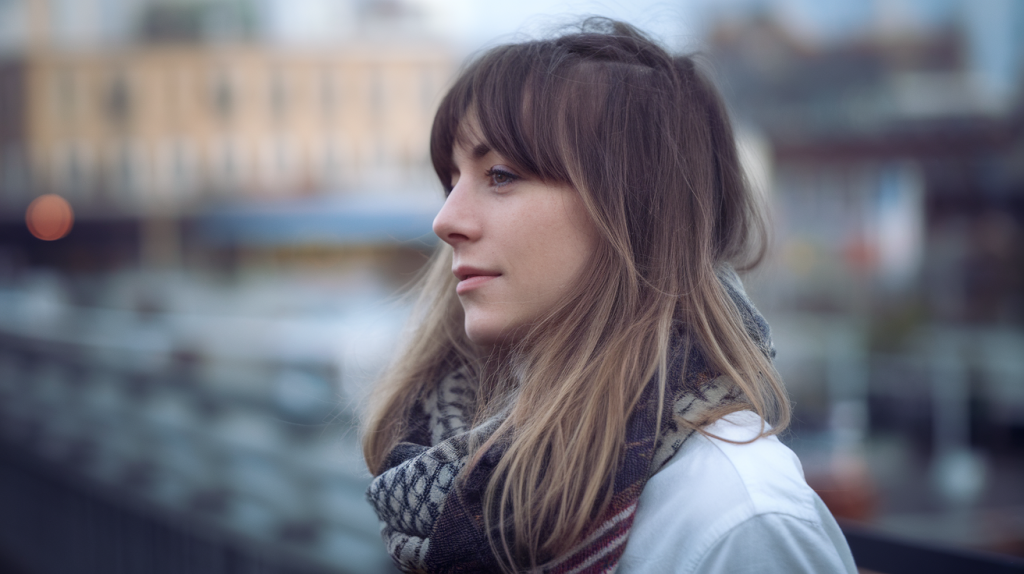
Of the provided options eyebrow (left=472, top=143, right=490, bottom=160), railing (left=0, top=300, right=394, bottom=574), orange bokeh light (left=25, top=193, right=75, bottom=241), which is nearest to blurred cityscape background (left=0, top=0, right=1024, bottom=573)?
railing (left=0, top=300, right=394, bottom=574)

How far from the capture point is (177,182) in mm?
44438

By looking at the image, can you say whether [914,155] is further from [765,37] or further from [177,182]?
[177,182]

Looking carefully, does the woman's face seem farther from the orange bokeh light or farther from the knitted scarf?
the orange bokeh light

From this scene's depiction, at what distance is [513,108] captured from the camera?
1.38m

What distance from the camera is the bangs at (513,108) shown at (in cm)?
135

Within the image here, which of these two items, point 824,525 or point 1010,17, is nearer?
point 824,525

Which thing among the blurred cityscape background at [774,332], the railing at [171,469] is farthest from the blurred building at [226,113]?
the railing at [171,469]

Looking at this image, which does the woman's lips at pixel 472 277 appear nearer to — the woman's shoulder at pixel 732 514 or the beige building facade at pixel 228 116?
the woman's shoulder at pixel 732 514

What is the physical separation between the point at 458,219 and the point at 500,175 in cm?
11

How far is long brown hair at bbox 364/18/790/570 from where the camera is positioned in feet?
4.01

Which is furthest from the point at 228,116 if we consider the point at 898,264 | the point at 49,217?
the point at 898,264

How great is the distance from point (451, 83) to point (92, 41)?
167 feet

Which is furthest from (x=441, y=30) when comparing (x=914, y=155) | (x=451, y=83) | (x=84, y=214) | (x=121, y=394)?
(x=451, y=83)

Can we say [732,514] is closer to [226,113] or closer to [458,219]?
[458,219]
